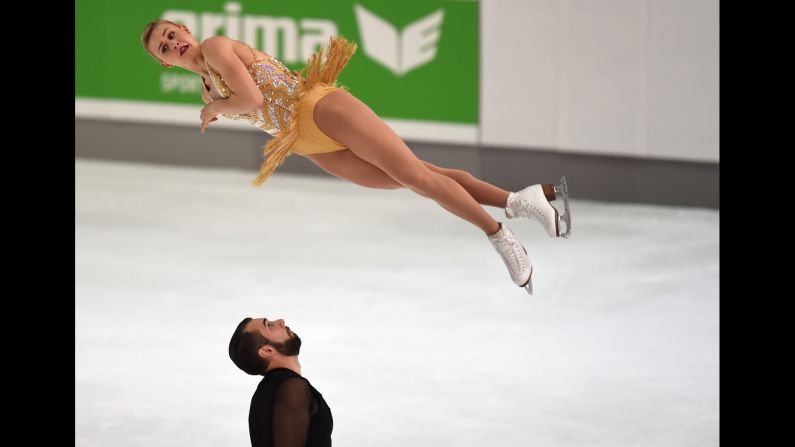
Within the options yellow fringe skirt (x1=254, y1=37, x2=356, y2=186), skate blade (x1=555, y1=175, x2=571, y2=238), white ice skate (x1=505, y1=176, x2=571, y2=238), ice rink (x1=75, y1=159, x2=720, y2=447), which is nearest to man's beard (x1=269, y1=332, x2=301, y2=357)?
yellow fringe skirt (x1=254, y1=37, x2=356, y2=186)

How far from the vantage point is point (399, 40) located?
1123cm

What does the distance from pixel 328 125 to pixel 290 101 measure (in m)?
0.22

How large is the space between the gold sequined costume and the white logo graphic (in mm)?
5942

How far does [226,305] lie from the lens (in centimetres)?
864

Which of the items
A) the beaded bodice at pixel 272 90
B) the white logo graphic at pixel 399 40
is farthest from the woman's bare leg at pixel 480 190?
the white logo graphic at pixel 399 40

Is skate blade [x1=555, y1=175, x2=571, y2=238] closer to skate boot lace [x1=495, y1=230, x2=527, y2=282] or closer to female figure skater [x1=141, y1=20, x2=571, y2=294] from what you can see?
female figure skater [x1=141, y1=20, x2=571, y2=294]

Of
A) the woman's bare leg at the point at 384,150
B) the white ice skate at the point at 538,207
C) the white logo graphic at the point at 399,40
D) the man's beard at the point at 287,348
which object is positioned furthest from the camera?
the white logo graphic at the point at 399,40

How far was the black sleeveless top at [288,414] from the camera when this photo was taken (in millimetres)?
4691

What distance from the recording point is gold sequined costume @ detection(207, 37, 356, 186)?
5.16 meters

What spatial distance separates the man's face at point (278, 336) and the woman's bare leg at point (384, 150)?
0.69 metres

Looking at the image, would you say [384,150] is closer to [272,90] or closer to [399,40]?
[272,90]

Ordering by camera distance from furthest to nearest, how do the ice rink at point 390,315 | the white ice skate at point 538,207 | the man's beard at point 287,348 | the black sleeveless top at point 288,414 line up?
the ice rink at point 390,315 < the white ice skate at point 538,207 < the man's beard at point 287,348 < the black sleeveless top at point 288,414

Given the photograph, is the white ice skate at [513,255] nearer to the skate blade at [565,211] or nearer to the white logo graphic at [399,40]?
the skate blade at [565,211]
